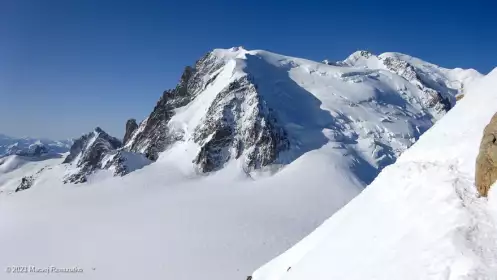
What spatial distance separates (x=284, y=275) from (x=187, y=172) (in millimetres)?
53500

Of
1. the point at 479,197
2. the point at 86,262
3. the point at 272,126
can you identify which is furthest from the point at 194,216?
the point at 479,197

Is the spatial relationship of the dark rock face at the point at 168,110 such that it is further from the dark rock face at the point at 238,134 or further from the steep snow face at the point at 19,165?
the steep snow face at the point at 19,165

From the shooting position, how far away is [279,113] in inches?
3322

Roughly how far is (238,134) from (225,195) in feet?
53.8

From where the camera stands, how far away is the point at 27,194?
73.9 metres

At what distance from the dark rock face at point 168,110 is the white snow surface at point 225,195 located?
3.01 metres

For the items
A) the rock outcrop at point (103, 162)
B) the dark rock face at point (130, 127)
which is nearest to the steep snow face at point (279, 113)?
the rock outcrop at point (103, 162)

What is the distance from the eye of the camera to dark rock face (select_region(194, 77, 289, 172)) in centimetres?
7325

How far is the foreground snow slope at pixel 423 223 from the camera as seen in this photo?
42.3ft

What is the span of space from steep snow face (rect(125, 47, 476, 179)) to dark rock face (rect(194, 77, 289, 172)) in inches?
7.4

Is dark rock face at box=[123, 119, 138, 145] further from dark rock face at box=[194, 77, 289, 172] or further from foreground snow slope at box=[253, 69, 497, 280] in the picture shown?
foreground snow slope at box=[253, 69, 497, 280]
